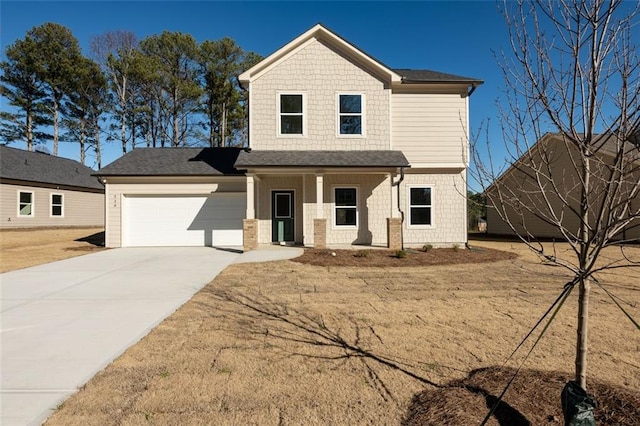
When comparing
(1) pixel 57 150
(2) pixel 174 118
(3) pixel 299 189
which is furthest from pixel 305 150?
(1) pixel 57 150

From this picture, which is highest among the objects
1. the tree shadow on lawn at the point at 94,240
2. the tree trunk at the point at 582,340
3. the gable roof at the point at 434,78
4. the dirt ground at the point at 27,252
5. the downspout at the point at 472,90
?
the gable roof at the point at 434,78

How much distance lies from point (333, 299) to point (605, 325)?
3767mm

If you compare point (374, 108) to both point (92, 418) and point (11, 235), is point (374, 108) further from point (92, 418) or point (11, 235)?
point (11, 235)

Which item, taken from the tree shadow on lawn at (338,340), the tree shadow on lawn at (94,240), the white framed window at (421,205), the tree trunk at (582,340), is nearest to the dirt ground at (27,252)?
the tree shadow on lawn at (94,240)

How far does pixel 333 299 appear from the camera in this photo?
5.57 m

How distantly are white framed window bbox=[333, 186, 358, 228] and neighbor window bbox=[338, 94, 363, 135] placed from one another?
220cm

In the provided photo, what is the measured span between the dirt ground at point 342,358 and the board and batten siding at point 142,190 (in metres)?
7.45

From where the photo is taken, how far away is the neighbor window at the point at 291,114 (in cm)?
1207

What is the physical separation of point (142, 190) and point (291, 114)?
662cm

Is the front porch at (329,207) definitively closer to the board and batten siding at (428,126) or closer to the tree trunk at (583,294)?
the board and batten siding at (428,126)

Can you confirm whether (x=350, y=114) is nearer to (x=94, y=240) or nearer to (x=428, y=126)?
(x=428, y=126)

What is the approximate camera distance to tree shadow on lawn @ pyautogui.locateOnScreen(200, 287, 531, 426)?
2.41 meters

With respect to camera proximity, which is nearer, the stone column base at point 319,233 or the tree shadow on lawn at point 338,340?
the tree shadow on lawn at point 338,340

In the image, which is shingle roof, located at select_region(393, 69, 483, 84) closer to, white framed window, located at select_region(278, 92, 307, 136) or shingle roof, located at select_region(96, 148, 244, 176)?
white framed window, located at select_region(278, 92, 307, 136)
